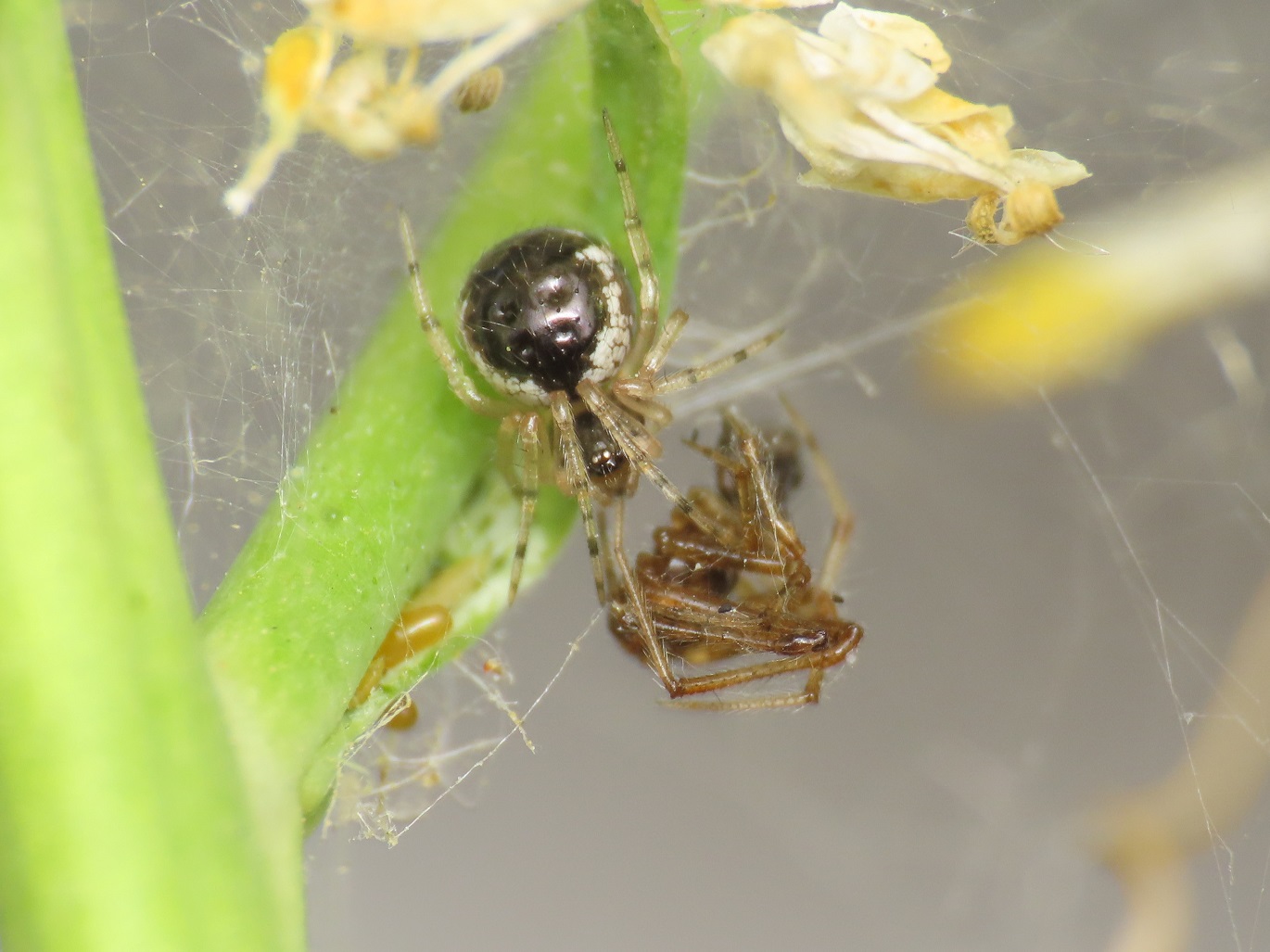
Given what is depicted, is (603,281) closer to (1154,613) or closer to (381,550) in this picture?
(381,550)

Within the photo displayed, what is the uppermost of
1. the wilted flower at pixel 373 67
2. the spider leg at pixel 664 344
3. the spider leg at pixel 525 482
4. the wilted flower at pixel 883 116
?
the wilted flower at pixel 373 67

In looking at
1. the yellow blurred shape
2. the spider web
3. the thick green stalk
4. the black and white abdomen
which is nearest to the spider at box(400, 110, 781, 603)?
the black and white abdomen

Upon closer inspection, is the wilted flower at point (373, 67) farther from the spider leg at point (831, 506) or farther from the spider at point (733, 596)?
the spider leg at point (831, 506)

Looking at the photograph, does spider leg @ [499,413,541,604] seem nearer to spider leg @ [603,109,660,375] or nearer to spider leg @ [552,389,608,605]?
spider leg @ [552,389,608,605]

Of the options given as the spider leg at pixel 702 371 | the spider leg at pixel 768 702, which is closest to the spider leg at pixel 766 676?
the spider leg at pixel 768 702

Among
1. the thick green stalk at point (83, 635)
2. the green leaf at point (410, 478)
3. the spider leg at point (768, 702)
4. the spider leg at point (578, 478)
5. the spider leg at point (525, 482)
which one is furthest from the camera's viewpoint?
the spider leg at point (768, 702)

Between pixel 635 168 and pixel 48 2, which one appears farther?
pixel 635 168

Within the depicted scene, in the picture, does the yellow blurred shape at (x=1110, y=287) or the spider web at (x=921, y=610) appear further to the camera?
the yellow blurred shape at (x=1110, y=287)

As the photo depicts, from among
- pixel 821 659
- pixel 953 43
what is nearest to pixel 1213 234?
pixel 953 43
